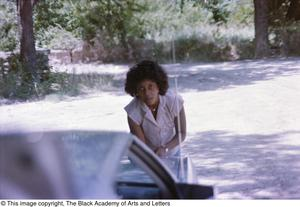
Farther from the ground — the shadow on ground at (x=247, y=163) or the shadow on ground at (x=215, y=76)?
the shadow on ground at (x=247, y=163)

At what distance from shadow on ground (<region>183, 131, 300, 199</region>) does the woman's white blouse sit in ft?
→ 1.97

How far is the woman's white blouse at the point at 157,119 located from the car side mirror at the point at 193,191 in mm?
1942

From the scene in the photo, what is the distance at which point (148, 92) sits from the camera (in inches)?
175

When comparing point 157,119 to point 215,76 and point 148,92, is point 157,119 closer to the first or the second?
point 148,92

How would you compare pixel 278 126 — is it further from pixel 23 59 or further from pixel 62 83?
pixel 23 59

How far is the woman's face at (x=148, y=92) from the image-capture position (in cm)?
442

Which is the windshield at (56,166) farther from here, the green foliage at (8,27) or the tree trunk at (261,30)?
the tree trunk at (261,30)

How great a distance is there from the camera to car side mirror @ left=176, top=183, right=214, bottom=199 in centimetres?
244

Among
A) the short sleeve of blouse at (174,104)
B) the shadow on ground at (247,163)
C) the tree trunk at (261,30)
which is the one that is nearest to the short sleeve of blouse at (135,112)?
the short sleeve of blouse at (174,104)

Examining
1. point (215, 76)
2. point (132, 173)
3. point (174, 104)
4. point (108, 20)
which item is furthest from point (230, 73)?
point (132, 173)

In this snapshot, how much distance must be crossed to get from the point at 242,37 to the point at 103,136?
2393cm

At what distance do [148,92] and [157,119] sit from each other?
8.3 inches

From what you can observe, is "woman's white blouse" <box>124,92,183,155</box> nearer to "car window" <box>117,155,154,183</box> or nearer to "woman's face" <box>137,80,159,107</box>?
"woman's face" <box>137,80,159,107</box>

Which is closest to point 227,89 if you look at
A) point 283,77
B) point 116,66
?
point 283,77
